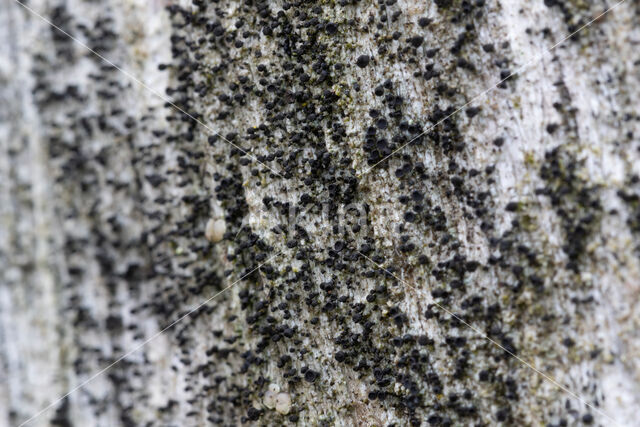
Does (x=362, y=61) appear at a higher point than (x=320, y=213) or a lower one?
higher

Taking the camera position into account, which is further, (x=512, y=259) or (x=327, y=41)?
(x=327, y=41)

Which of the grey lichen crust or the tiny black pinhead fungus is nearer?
the grey lichen crust

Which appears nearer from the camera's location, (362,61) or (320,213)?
(362,61)

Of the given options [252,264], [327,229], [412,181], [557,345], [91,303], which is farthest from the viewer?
[91,303]

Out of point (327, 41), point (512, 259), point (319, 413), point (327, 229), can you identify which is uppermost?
point (327, 41)

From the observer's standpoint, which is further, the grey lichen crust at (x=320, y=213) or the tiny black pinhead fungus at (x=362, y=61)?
the tiny black pinhead fungus at (x=362, y=61)

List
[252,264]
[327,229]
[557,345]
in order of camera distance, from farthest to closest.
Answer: [252,264] < [327,229] < [557,345]

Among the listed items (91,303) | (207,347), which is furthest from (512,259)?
(91,303)

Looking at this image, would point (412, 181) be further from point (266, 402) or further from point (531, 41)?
point (266, 402)
